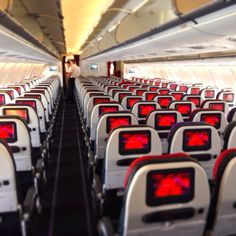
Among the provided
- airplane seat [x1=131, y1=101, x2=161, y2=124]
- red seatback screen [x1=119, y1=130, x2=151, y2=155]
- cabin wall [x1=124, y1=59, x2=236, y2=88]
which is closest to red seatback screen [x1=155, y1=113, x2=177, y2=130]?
airplane seat [x1=131, y1=101, x2=161, y2=124]

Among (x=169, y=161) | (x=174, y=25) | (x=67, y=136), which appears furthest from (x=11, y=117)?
(x=67, y=136)

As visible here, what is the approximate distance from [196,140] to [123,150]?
2.73 ft

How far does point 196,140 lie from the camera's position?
12.1 feet

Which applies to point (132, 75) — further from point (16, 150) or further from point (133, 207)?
A: point (133, 207)

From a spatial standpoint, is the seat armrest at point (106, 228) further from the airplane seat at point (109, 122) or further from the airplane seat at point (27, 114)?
the airplane seat at point (27, 114)

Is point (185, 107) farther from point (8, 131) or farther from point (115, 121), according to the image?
point (8, 131)

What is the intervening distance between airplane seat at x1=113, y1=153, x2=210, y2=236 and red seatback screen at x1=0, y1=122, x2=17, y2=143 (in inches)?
92.2

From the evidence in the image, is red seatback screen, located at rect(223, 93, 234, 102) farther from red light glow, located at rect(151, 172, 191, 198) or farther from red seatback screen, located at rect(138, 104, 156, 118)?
red light glow, located at rect(151, 172, 191, 198)

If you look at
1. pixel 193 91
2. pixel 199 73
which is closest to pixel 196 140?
pixel 193 91

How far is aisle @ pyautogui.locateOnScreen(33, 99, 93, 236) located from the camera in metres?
4.02

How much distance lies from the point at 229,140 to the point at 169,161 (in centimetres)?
184

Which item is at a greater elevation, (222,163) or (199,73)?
(199,73)

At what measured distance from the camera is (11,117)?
13.6ft

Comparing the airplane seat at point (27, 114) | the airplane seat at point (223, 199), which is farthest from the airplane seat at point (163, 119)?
the airplane seat at point (223, 199)
